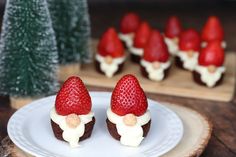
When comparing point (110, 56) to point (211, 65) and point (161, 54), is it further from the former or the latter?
point (211, 65)

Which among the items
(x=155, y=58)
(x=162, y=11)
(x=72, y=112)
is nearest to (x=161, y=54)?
(x=155, y=58)

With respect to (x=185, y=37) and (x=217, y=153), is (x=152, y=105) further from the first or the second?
(x=185, y=37)

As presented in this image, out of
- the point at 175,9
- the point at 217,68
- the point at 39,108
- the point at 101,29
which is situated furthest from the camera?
the point at 175,9

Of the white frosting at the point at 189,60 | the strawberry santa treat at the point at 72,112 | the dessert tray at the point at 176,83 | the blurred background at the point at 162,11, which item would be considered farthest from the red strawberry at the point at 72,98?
the blurred background at the point at 162,11

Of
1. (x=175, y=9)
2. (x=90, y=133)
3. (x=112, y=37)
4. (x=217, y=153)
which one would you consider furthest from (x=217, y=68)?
(x=175, y=9)

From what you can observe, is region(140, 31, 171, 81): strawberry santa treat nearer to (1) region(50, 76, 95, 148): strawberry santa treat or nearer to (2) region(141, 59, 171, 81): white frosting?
(2) region(141, 59, 171, 81): white frosting

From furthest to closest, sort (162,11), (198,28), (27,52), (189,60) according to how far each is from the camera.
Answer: (162,11) → (198,28) → (189,60) → (27,52)

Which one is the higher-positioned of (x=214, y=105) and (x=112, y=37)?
(x=112, y=37)
